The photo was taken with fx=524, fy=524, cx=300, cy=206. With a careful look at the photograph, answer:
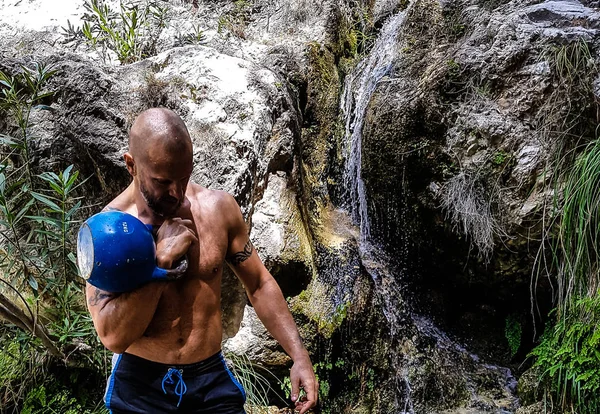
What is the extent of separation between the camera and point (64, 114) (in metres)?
3.13

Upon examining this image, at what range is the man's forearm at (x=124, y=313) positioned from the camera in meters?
1.43

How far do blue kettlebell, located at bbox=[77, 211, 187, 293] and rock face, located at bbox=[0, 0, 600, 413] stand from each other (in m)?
1.63

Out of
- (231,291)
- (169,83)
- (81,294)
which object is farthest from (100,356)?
(169,83)

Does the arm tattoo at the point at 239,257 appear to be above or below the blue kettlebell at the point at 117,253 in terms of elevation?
below

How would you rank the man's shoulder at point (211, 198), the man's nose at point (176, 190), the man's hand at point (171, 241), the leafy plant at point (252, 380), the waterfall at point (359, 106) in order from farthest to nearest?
the waterfall at point (359, 106)
the leafy plant at point (252, 380)
the man's shoulder at point (211, 198)
the man's nose at point (176, 190)
the man's hand at point (171, 241)

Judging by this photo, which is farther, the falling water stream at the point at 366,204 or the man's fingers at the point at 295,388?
the falling water stream at the point at 366,204

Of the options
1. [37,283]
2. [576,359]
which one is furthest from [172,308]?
[576,359]

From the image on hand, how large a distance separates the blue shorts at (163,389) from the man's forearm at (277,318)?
28 centimetres

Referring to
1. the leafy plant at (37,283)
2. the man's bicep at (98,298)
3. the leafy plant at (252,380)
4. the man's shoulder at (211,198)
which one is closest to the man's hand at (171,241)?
the man's bicep at (98,298)

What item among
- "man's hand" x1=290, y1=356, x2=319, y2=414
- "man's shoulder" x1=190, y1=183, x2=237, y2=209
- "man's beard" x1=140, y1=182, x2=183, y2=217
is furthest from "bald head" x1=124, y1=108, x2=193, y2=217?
"man's hand" x1=290, y1=356, x2=319, y2=414

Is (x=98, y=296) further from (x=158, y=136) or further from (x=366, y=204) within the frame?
(x=366, y=204)

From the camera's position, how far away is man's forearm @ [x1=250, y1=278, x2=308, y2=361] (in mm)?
1868

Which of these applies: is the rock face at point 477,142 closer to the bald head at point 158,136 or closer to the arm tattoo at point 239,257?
the arm tattoo at point 239,257

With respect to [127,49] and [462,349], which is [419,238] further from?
[127,49]
